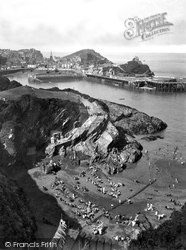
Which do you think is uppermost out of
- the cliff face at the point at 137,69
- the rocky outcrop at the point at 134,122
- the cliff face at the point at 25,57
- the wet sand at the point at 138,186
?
the cliff face at the point at 25,57

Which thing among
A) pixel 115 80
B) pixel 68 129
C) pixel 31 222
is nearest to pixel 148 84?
pixel 115 80

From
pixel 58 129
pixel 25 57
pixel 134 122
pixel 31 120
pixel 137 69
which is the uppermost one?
pixel 25 57

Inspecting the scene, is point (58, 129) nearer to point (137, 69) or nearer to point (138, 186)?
point (138, 186)

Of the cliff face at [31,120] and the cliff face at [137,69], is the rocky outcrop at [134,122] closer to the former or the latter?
the cliff face at [31,120]

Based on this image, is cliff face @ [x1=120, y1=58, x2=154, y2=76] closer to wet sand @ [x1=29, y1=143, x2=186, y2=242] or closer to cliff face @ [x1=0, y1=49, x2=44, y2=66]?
cliff face @ [x1=0, y1=49, x2=44, y2=66]

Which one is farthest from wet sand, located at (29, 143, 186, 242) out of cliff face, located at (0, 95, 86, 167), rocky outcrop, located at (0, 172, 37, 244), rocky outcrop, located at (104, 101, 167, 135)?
rocky outcrop, located at (104, 101, 167, 135)

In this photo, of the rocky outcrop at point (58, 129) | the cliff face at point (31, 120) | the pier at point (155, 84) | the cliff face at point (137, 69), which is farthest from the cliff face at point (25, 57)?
the rocky outcrop at point (58, 129)

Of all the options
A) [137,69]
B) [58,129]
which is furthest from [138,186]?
[137,69]

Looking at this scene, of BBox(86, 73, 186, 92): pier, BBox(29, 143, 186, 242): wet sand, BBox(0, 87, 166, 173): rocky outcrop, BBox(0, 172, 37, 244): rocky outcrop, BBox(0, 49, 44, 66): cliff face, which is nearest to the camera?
BBox(0, 172, 37, 244): rocky outcrop
